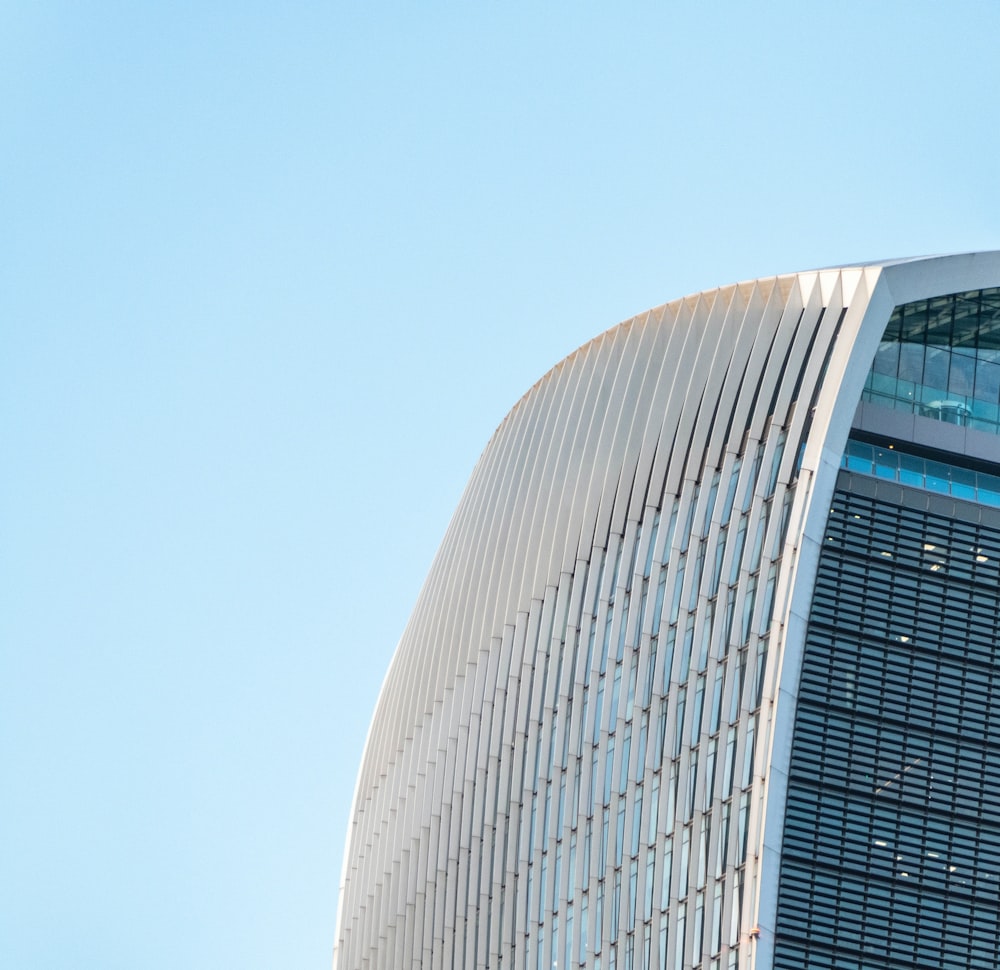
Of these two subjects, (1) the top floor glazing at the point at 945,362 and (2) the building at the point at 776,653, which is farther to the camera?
(1) the top floor glazing at the point at 945,362

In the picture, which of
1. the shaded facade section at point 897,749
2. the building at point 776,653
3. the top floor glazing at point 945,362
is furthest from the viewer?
the top floor glazing at point 945,362

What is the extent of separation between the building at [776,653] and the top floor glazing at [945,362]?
0.32 feet

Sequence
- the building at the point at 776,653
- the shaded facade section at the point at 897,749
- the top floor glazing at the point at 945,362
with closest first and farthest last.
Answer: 1. the shaded facade section at the point at 897,749
2. the building at the point at 776,653
3. the top floor glazing at the point at 945,362

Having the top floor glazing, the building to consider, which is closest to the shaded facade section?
the building

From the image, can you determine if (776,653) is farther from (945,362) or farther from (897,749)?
(945,362)

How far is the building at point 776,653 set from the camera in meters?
65.1

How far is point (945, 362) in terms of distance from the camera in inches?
2847

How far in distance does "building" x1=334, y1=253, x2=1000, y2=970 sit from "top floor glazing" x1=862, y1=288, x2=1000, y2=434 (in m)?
0.10

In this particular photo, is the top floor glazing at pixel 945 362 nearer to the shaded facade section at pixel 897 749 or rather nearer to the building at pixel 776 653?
the building at pixel 776 653

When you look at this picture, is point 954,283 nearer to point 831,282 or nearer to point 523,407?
point 831,282

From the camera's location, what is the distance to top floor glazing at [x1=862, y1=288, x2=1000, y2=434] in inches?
2790

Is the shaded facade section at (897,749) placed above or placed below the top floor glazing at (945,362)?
below

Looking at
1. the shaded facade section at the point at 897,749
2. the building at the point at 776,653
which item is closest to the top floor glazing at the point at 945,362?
the building at the point at 776,653

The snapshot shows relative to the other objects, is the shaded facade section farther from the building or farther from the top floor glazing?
the top floor glazing
